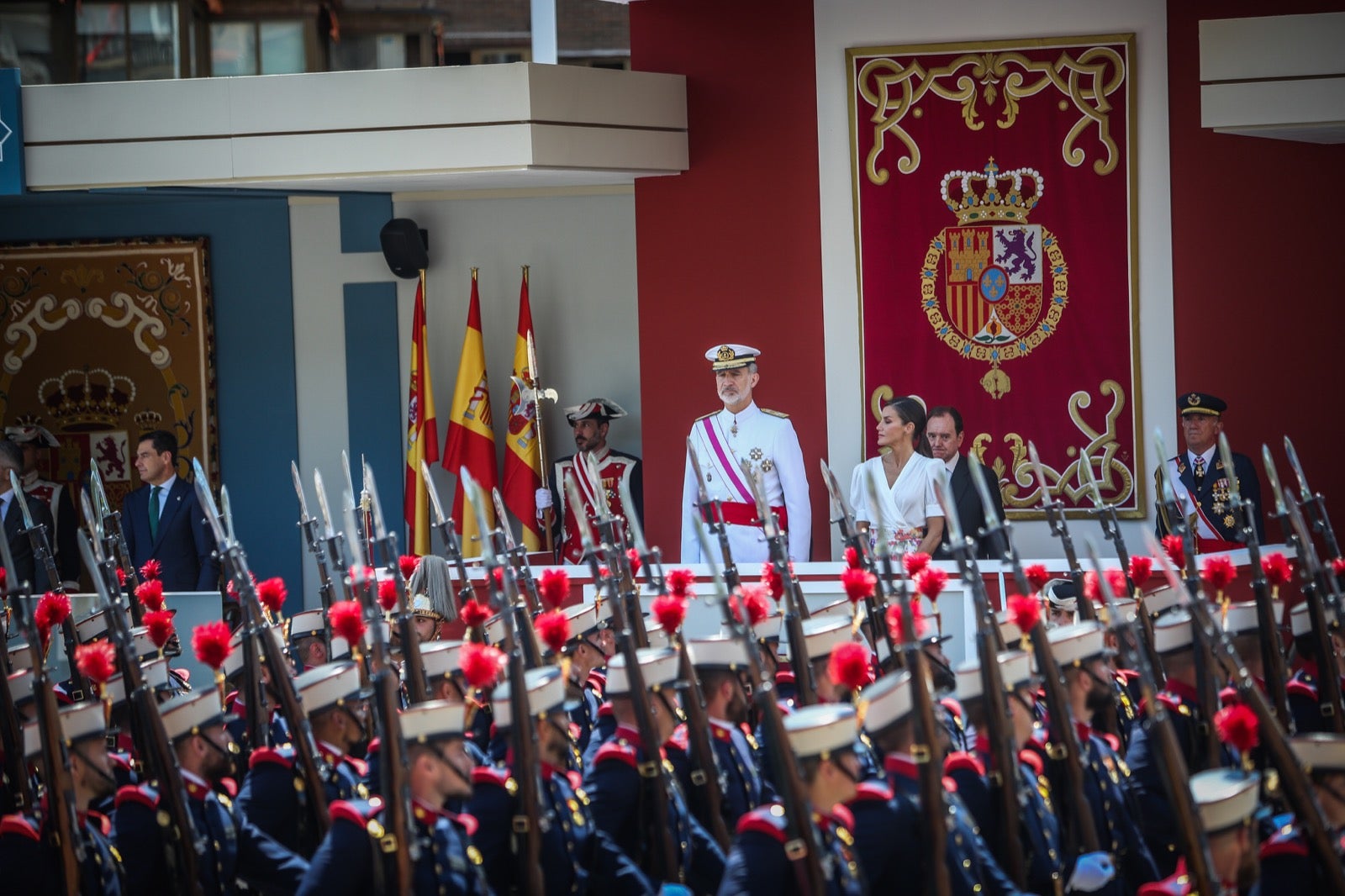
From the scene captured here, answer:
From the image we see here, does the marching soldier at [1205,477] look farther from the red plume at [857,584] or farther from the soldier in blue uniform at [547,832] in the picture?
the soldier in blue uniform at [547,832]

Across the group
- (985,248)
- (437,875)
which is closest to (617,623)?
(437,875)

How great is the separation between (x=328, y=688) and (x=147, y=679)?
1.61 ft

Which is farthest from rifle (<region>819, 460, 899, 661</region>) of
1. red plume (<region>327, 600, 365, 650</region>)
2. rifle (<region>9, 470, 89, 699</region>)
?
rifle (<region>9, 470, 89, 699</region>)

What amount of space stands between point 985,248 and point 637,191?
62.7 inches

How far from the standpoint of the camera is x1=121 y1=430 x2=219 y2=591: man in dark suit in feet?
21.5

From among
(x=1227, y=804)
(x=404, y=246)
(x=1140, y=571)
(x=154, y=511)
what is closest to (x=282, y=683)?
(x=1227, y=804)

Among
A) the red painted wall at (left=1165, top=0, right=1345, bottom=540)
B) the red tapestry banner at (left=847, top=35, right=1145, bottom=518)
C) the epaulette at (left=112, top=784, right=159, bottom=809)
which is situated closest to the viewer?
the epaulette at (left=112, top=784, right=159, bottom=809)

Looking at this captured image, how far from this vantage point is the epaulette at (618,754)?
3693 millimetres

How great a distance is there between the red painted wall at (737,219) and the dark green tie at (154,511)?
2.19 m

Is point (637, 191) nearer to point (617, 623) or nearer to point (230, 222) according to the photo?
point (230, 222)

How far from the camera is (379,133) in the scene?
6918mm

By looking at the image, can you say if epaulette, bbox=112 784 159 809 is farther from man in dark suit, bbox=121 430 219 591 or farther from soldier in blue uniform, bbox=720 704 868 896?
man in dark suit, bbox=121 430 219 591

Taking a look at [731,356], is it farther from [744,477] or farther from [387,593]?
[387,593]

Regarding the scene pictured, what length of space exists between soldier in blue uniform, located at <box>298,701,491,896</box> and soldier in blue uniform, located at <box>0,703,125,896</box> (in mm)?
576
